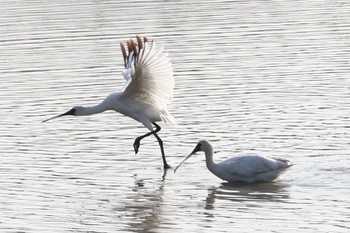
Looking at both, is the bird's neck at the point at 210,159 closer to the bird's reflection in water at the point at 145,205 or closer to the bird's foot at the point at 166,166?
the bird's reflection in water at the point at 145,205

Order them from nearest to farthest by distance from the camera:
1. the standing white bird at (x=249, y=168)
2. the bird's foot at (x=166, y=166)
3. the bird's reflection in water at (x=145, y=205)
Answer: the bird's reflection in water at (x=145, y=205) → the standing white bird at (x=249, y=168) → the bird's foot at (x=166, y=166)

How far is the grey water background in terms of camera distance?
12.4 meters

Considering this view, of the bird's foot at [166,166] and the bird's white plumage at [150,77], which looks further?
the bird's white plumage at [150,77]

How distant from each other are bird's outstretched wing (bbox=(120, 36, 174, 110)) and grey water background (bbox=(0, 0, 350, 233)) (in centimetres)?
66

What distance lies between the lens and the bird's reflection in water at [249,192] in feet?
42.3

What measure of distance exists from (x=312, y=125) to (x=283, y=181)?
2209 millimetres

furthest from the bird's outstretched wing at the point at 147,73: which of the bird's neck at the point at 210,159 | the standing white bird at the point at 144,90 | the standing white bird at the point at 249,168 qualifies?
the standing white bird at the point at 249,168

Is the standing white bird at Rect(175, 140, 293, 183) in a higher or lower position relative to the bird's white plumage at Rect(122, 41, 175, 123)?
lower

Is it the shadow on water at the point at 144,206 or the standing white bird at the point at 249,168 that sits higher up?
the standing white bird at the point at 249,168

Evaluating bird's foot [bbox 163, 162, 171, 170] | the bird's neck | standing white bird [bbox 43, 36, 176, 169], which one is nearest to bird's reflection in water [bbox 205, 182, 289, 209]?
the bird's neck

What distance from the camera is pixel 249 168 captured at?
13617mm

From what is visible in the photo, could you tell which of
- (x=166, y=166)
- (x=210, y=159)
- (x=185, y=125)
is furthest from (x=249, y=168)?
(x=185, y=125)

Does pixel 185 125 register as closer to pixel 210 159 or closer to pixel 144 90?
pixel 144 90

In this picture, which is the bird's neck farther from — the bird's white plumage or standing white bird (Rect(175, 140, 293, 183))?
the bird's white plumage
